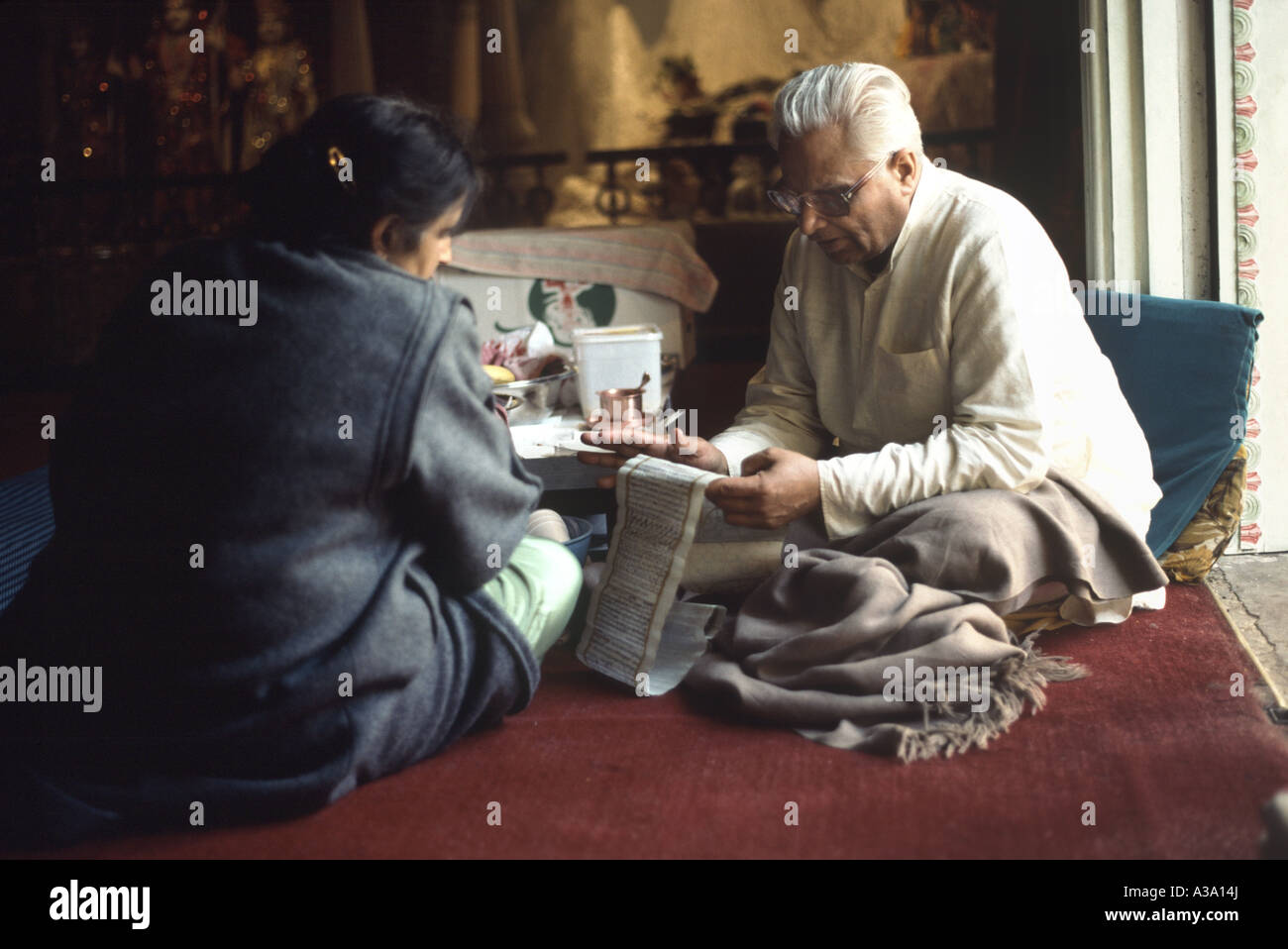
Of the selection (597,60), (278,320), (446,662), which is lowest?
(446,662)

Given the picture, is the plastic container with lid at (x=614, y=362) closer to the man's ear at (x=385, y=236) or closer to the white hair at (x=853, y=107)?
the white hair at (x=853, y=107)

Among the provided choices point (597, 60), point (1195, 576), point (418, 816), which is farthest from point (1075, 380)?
point (597, 60)

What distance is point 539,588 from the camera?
6.68ft

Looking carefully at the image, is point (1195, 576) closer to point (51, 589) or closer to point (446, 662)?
point (446, 662)

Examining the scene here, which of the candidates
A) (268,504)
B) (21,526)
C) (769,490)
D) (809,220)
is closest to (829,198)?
(809,220)

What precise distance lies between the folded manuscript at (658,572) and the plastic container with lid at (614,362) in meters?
0.48

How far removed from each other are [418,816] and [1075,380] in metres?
1.51

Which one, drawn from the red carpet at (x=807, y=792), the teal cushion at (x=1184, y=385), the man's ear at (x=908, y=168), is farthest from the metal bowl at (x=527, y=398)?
the teal cushion at (x=1184, y=385)

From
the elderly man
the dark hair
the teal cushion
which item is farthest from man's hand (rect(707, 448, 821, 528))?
the teal cushion

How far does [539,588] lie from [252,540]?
0.57 metres

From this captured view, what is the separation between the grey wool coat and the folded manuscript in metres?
0.43

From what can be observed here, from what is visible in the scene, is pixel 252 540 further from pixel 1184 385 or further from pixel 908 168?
pixel 1184 385

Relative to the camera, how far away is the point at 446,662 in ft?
6.02

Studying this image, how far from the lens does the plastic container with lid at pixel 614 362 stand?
2643 mm
